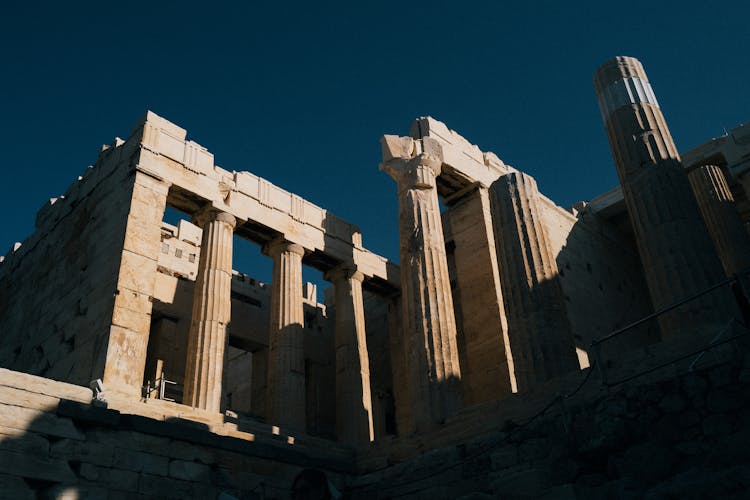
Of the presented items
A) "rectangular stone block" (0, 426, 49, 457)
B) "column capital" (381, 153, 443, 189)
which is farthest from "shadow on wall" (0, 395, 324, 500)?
"column capital" (381, 153, 443, 189)

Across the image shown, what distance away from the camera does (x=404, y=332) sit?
2177cm

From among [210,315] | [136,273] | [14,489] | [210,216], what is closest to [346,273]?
[210,216]

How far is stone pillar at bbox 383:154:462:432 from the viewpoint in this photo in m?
19.2

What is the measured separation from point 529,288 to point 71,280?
46.6 feet

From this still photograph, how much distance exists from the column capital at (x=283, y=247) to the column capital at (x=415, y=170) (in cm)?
451

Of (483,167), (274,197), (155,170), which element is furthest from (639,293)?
(155,170)

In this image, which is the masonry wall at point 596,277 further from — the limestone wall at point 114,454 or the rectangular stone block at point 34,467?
the rectangular stone block at point 34,467

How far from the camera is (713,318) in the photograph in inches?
595

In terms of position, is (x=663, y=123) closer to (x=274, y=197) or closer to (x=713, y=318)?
(x=713, y=318)

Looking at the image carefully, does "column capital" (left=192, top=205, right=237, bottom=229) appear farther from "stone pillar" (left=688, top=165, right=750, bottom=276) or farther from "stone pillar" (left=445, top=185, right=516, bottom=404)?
"stone pillar" (left=688, top=165, right=750, bottom=276)

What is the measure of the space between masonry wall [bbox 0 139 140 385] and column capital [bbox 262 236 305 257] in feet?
19.6

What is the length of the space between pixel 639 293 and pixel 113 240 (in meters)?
22.7

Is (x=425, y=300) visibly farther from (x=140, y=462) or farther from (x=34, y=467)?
(x=34, y=467)

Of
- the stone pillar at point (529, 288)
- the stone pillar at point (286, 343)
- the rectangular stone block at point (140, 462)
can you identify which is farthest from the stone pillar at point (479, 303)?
the rectangular stone block at point (140, 462)
